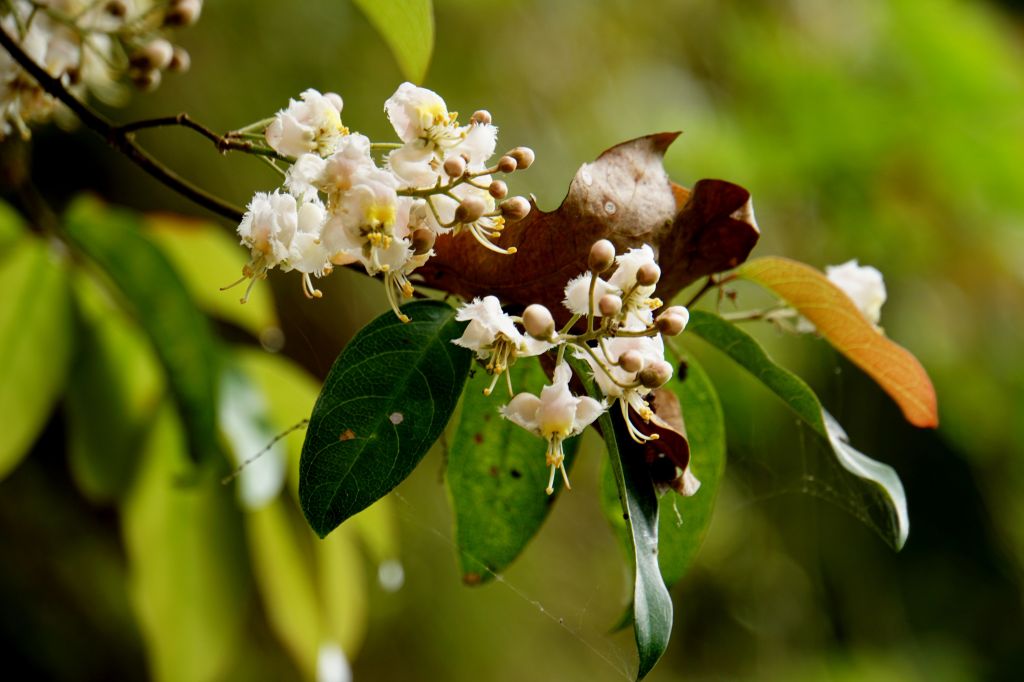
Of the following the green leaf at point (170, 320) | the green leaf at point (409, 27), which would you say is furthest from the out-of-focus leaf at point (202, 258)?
the green leaf at point (409, 27)

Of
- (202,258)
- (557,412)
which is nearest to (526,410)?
(557,412)

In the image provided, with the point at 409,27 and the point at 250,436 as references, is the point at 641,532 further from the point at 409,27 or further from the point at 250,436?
the point at 250,436

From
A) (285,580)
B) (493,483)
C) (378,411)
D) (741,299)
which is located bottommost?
(741,299)

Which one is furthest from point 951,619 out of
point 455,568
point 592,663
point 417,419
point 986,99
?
point 417,419

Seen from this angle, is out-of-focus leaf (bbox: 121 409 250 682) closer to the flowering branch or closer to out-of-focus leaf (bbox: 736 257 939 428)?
the flowering branch

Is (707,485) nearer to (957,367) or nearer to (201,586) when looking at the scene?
(201,586)

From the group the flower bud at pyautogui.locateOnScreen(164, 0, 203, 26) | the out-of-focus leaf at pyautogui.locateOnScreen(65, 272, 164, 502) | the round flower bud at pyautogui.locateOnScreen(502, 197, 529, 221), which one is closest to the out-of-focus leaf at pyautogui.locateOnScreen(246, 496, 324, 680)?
the out-of-focus leaf at pyautogui.locateOnScreen(65, 272, 164, 502)
